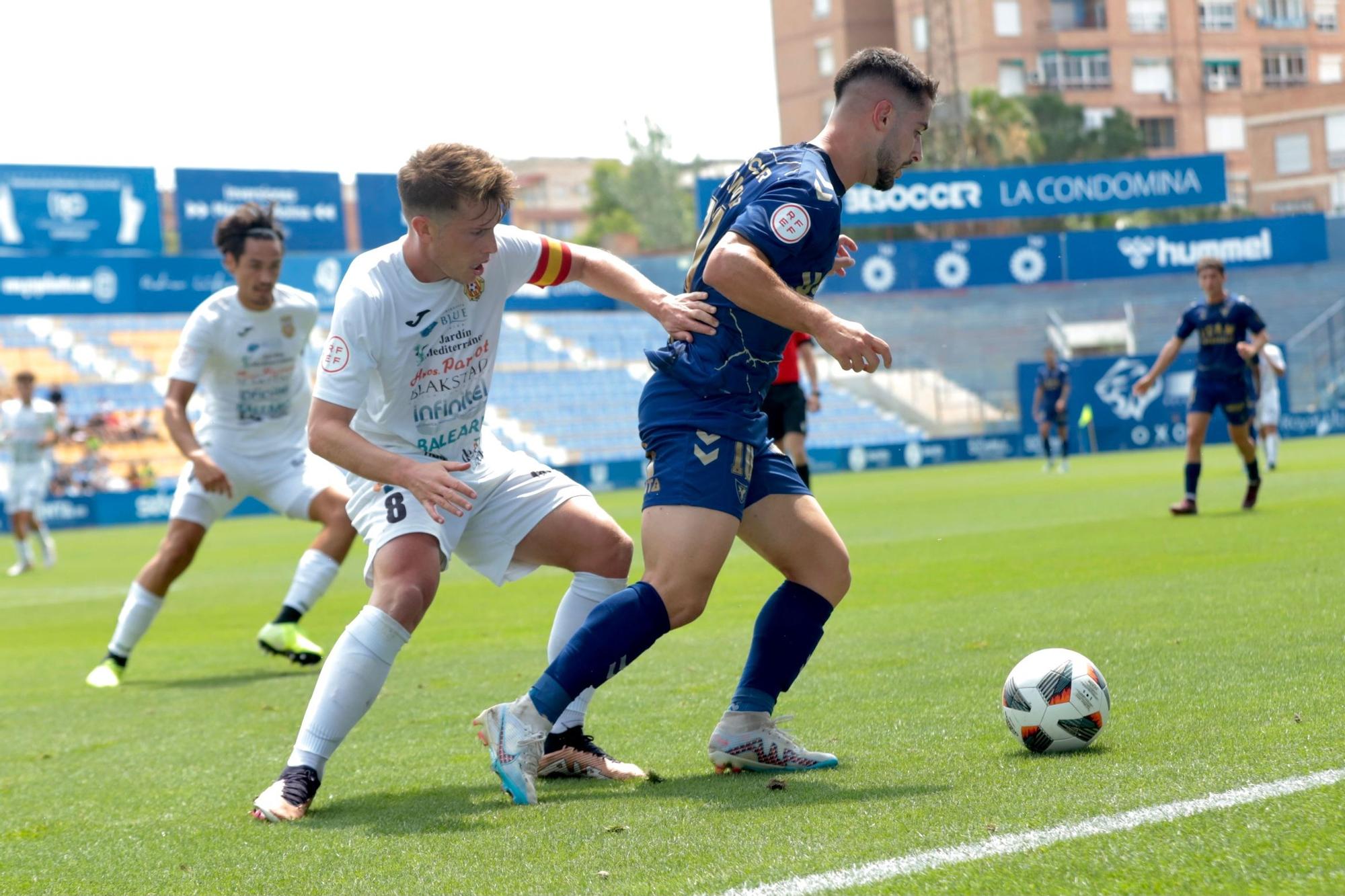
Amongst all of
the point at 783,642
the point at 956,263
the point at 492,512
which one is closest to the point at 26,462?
the point at 492,512

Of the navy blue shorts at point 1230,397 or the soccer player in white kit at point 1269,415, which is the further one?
the soccer player in white kit at point 1269,415

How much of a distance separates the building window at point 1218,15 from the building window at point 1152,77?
2533 millimetres

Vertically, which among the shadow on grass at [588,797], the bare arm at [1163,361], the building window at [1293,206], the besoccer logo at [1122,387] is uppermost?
the building window at [1293,206]

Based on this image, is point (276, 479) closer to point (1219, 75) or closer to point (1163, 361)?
point (1163, 361)

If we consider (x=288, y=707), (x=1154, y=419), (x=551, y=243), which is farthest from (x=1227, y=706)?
(x=1154, y=419)

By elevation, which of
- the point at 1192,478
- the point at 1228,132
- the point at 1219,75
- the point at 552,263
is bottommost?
the point at 1192,478

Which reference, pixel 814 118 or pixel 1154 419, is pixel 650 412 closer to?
pixel 1154 419

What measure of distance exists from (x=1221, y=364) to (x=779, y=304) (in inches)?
440

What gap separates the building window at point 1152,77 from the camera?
70.8m

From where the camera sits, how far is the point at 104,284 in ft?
118

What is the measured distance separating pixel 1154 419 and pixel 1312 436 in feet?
12.4

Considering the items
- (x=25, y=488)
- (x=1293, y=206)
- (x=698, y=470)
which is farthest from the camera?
(x=1293, y=206)

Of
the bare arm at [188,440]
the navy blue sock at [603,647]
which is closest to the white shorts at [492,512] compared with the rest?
the navy blue sock at [603,647]

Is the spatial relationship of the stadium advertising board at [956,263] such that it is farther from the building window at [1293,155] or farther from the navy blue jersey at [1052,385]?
the building window at [1293,155]
